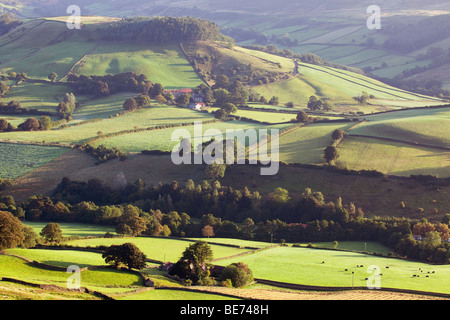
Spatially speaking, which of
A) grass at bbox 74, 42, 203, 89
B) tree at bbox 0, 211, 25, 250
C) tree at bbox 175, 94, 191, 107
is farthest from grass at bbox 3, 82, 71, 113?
tree at bbox 0, 211, 25, 250

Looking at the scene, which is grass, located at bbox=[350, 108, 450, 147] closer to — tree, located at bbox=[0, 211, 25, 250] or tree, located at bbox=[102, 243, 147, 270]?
tree, located at bbox=[102, 243, 147, 270]

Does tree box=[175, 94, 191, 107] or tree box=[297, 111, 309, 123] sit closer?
tree box=[297, 111, 309, 123]

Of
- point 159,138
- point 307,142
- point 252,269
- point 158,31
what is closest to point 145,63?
point 158,31

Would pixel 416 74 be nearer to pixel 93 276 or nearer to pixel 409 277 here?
pixel 409 277

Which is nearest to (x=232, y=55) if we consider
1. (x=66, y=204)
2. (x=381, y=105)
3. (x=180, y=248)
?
(x=381, y=105)

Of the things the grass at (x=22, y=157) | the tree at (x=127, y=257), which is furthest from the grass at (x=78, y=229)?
the grass at (x=22, y=157)
